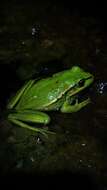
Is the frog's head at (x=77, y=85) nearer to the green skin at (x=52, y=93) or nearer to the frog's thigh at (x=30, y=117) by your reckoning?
the green skin at (x=52, y=93)

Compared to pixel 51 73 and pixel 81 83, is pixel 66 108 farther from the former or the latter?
pixel 51 73

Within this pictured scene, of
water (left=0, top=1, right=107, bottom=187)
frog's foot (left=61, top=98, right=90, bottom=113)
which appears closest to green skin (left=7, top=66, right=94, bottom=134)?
frog's foot (left=61, top=98, right=90, bottom=113)

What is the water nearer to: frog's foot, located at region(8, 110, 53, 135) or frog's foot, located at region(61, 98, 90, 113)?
frog's foot, located at region(61, 98, 90, 113)

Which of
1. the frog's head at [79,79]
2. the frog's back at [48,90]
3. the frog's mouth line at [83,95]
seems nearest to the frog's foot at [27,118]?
the frog's back at [48,90]

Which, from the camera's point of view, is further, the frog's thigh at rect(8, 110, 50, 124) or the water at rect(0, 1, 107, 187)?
the frog's thigh at rect(8, 110, 50, 124)

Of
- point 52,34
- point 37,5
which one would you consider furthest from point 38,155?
point 37,5

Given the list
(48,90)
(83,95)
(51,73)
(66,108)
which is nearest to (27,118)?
(48,90)

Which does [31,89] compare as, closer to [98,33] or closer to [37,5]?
[98,33]
